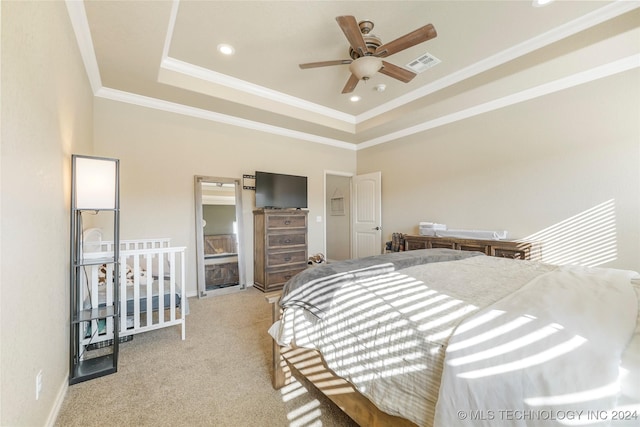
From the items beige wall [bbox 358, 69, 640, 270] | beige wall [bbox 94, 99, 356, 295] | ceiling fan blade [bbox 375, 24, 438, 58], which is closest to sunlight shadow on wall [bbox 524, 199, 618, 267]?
beige wall [bbox 358, 69, 640, 270]

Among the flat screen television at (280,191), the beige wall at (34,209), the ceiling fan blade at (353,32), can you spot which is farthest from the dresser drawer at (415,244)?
the beige wall at (34,209)

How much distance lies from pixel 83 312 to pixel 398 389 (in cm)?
229

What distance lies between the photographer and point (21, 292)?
1.13 metres

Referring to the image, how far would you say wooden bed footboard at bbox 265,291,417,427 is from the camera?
45.4 inches

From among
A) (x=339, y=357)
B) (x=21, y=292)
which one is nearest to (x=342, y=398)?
(x=339, y=357)

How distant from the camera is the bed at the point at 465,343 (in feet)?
2.30

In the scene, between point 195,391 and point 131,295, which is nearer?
point 195,391

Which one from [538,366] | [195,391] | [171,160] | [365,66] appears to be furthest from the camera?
[171,160]

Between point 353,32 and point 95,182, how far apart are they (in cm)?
228

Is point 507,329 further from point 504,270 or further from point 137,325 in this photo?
point 137,325

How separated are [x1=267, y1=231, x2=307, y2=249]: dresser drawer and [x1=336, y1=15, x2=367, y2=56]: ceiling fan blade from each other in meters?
2.71

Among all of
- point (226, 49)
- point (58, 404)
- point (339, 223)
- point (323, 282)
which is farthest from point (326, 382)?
point (339, 223)

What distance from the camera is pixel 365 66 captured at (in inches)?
97.6

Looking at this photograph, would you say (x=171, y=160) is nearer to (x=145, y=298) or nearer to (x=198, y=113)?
(x=198, y=113)
